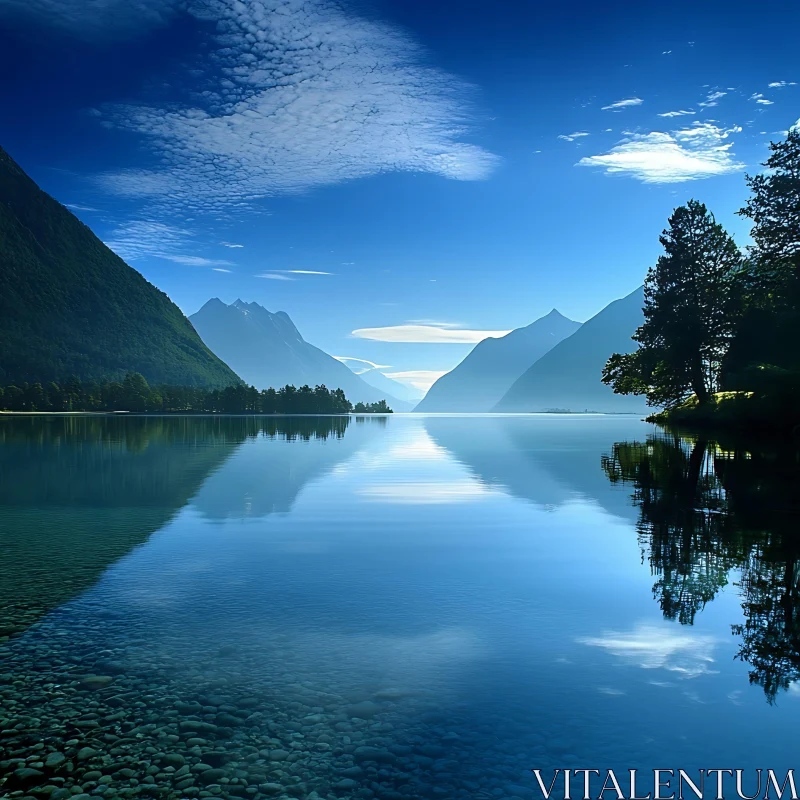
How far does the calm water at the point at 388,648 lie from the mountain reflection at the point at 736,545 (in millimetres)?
98

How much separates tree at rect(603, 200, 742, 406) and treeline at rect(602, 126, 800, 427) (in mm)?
138

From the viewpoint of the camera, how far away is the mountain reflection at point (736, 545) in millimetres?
10812

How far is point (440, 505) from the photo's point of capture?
1043 inches

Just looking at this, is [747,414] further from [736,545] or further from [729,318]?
[736,545]

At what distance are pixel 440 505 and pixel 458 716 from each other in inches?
718

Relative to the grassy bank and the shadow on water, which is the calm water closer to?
the shadow on water

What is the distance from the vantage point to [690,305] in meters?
87.8

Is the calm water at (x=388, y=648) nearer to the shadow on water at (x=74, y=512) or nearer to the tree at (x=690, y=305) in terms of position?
the shadow on water at (x=74, y=512)

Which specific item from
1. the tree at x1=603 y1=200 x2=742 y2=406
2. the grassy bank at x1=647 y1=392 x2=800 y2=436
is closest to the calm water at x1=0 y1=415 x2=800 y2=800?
the grassy bank at x1=647 y1=392 x2=800 y2=436

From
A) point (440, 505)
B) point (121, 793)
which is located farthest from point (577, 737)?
point (440, 505)

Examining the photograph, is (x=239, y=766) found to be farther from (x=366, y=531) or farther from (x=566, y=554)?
(x=366, y=531)

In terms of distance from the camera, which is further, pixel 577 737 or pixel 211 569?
pixel 211 569

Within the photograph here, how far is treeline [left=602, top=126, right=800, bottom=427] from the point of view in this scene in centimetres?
6294

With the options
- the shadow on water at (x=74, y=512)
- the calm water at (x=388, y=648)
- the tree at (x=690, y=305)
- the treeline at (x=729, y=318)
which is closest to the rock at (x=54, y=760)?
the calm water at (x=388, y=648)
